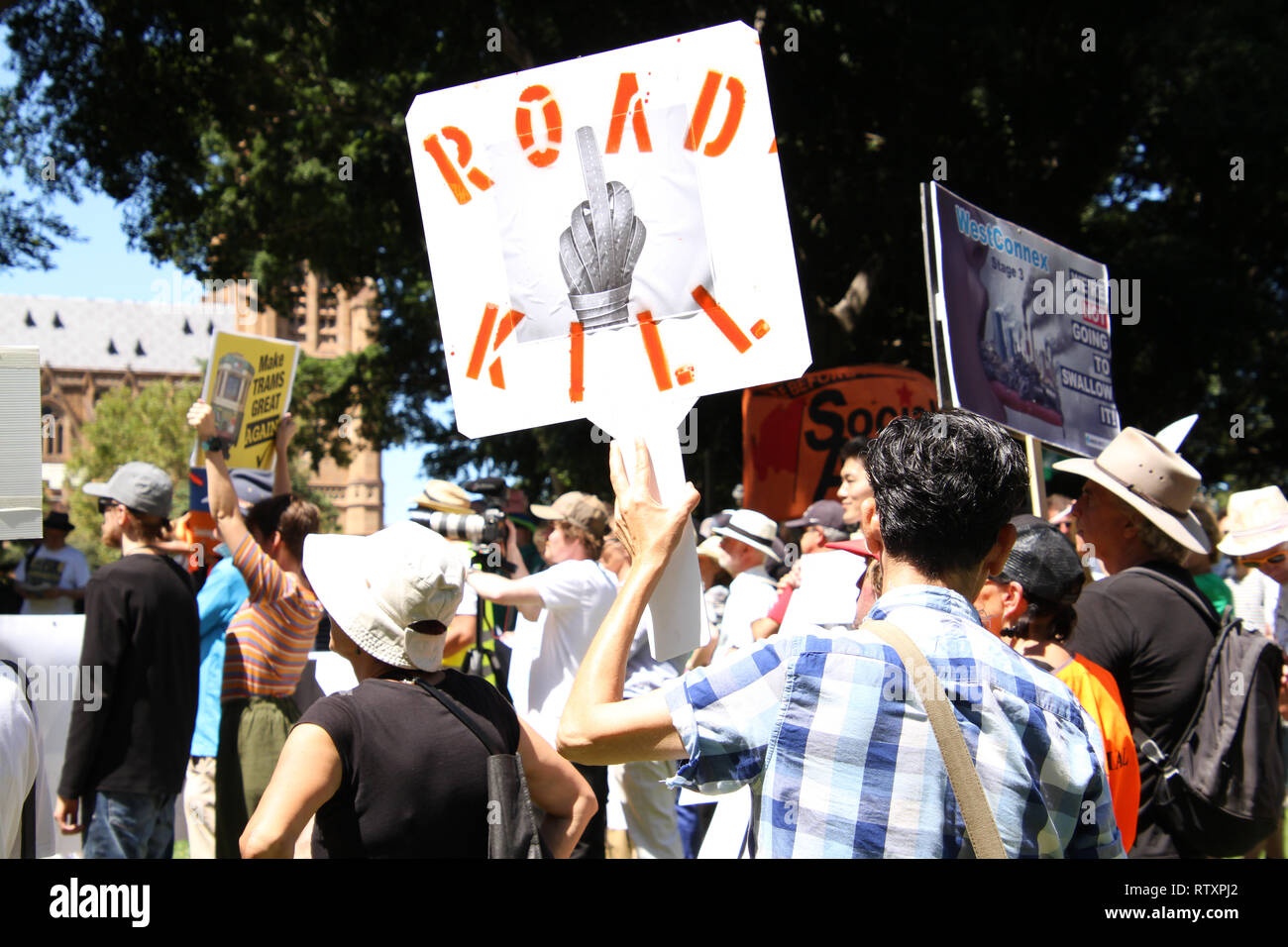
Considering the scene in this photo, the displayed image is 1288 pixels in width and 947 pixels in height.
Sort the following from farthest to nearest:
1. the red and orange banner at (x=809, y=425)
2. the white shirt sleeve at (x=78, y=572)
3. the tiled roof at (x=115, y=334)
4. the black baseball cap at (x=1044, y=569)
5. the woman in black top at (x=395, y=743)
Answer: the tiled roof at (x=115, y=334) < the white shirt sleeve at (x=78, y=572) < the red and orange banner at (x=809, y=425) < the black baseball cap at (x=1044, y=569) < the woman in black top at (x=395, y=743)

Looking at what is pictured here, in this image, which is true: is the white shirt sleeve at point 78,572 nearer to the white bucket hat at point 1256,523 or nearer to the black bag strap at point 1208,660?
the white bucket hat at point 1256,523

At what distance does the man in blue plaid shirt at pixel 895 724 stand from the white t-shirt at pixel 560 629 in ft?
10.0

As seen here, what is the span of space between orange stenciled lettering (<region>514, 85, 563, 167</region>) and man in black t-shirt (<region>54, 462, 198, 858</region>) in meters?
2.94

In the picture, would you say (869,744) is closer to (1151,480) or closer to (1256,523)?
(1151,480)

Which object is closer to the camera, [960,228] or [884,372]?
[960,228]

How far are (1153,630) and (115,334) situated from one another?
105829 mm

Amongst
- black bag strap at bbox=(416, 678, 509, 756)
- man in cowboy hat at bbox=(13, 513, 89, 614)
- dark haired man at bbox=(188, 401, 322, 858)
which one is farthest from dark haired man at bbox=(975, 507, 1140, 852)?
man in cowboy hat at bbox=(13, 513, 89, 614)

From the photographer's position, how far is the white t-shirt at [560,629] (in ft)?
16.1

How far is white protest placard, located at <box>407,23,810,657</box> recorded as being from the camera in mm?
2537

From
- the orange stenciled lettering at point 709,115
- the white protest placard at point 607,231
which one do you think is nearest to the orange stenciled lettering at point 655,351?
the white protest placard at point 607,231

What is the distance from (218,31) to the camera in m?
A: 12.3
